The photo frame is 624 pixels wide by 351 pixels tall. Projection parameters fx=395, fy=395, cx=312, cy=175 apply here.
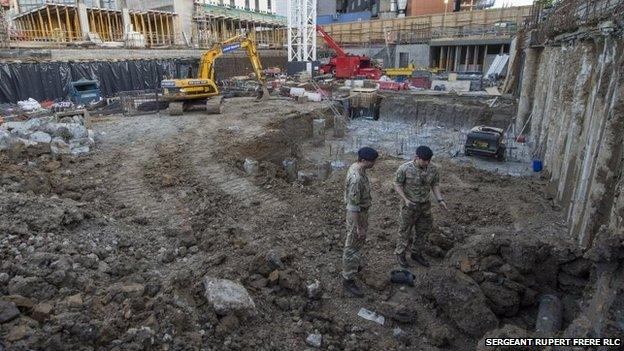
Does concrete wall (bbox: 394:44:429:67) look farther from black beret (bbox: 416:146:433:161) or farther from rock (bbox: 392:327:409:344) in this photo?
rock (bbox: 392:327:409:344)

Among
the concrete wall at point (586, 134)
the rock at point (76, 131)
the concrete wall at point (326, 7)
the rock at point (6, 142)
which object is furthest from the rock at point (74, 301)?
the concrete wall at point (326, 7)

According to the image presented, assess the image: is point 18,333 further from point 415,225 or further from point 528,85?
point 528,85

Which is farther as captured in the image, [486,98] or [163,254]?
[486,98]

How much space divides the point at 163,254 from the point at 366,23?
39.2 meters

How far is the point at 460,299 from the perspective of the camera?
15.3 feet

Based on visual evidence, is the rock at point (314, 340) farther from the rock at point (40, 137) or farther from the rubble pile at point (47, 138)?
the rock at point (40, 137)

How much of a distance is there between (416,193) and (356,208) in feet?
3.60

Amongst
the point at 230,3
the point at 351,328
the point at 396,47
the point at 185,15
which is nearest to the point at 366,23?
the point at 396,47

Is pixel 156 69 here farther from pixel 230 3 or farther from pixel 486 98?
pixel 230 3

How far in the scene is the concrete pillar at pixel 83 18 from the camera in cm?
2814

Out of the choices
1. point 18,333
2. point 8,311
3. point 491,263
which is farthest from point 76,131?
point 491,263

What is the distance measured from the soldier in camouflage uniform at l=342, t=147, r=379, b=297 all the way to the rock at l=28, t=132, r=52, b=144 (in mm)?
8713

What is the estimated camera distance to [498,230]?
716cm

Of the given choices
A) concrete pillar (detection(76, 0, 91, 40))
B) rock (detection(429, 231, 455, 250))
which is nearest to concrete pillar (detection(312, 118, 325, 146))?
rock (detection(429, 231, 455, 250))
